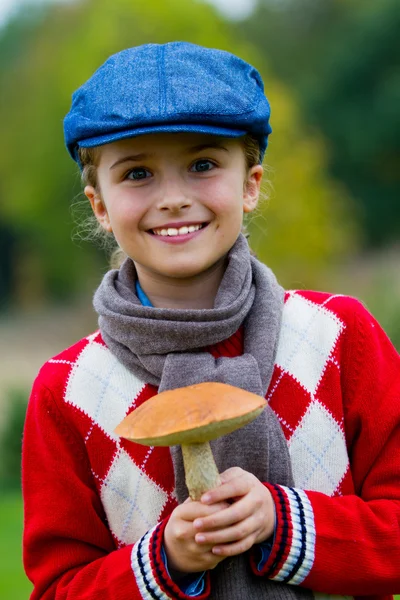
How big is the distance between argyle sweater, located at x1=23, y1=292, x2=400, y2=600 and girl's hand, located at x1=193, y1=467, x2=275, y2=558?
20 centimetres

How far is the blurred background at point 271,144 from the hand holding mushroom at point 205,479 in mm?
22584

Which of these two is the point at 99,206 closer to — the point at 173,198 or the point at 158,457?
the point at 173,198

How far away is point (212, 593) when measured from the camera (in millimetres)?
2326

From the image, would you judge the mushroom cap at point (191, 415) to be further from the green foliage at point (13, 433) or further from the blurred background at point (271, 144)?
the blurred background at point (271, 144)

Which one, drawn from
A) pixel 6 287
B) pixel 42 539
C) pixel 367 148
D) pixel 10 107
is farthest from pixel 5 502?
pixel 6 287

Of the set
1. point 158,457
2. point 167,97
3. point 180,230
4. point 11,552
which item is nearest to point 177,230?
point 180,230

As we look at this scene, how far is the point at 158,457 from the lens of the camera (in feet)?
8.15

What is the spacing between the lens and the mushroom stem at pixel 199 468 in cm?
199

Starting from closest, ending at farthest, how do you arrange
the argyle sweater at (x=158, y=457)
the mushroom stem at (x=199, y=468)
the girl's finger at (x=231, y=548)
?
the mushroom stem at (x=199, y=468) → the girl's finger at (x=231, y=548) → the argyle sweater at (x=158, y=457)

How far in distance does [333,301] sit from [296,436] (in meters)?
0.47

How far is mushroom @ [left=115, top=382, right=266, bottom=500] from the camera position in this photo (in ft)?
5.95

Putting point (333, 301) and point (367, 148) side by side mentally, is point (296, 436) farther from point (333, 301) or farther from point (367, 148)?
point (367, 148)

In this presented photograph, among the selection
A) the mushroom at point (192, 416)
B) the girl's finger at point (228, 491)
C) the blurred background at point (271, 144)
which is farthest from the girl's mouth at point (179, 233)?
the blurred background at point (271, 144)

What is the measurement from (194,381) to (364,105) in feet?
139
